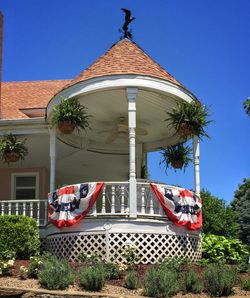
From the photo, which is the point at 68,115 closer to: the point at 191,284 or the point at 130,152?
the point at 130,152

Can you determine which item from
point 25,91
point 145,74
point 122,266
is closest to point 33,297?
point 122,266

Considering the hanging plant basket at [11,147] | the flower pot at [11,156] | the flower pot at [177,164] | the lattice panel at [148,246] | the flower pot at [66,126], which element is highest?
the flower pot at [66,126]

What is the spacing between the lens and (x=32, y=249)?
51.2 ft

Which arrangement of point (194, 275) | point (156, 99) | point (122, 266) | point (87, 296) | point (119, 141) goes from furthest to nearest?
point (119, 141)
point (156, 99)
point (122, 266)
point (194, 275)
point (87, 296)

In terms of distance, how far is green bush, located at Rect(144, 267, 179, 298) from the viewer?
12.0 m

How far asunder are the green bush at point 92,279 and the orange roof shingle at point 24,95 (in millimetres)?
9606

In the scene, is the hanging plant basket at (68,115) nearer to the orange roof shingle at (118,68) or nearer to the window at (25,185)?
the orange roof shingle at (118,68)

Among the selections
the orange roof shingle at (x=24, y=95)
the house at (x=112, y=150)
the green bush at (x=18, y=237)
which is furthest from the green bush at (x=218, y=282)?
the orange roof shingle at (x=24, y=95)

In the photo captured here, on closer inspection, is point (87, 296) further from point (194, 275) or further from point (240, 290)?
point (240, 290)

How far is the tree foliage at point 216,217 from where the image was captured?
30391mm

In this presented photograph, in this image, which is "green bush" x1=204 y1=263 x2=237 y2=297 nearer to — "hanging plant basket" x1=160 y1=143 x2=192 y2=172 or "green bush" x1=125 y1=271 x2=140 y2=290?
"green bush" x1=125 y1=271 x2=140 y2=290

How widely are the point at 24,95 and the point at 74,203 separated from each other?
362 inches

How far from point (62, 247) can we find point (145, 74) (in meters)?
5.29

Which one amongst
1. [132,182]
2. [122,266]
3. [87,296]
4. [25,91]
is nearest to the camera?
[87,296]
